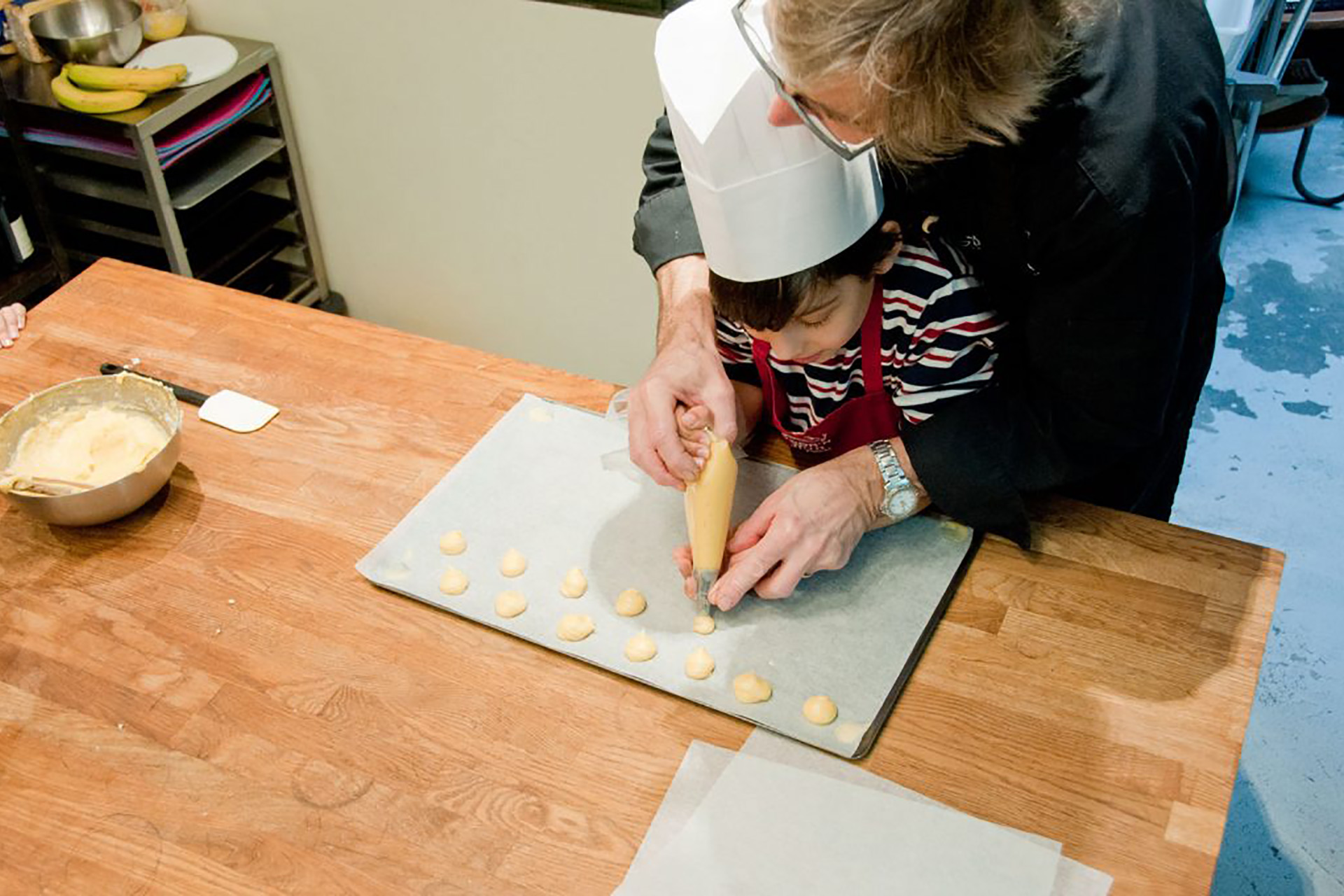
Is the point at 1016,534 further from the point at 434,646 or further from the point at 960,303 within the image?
the point at 434,646

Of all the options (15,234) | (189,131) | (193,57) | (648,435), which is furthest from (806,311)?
(15,234)

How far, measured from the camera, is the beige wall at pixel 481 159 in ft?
8.09

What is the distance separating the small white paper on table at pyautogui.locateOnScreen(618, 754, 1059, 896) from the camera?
3.38 ft

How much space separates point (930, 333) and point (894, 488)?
0.58 feet

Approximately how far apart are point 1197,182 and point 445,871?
927mm

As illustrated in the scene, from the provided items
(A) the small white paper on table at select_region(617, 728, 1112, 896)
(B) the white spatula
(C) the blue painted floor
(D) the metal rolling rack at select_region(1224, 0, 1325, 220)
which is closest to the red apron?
(A) the small white paper on table at select_region(617, 728, 1112, 896)

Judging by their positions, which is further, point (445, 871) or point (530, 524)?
point (530, 524)

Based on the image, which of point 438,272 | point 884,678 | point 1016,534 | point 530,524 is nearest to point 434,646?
point 530,524

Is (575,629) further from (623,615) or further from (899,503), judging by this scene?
(899,503)

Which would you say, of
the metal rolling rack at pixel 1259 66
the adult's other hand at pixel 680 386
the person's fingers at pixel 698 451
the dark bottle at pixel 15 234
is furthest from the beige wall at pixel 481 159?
the person's fingers at pixel 698 451

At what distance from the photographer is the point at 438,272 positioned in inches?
118

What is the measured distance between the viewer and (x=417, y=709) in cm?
120

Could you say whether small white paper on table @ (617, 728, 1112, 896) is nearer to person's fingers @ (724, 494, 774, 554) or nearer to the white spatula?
person's fingers @ (724, 494, 774, 554)

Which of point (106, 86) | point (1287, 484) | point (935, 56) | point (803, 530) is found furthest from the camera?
point (1287, 484)
